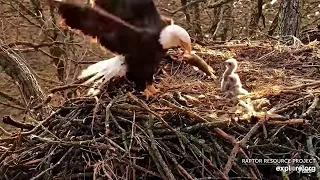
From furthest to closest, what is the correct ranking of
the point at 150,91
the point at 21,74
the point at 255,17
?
the point at 255,17, the point at 21,74, the point at 150,91

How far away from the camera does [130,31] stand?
3.03 meters

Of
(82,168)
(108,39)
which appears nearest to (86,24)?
(108,39)

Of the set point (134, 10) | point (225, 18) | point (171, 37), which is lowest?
point (225, 18)

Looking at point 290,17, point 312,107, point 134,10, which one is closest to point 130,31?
point 134,10

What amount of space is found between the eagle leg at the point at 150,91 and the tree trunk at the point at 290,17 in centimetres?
161

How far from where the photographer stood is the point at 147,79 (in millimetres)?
3232

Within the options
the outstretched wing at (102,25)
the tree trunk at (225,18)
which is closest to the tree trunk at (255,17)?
the tree trunk at (225,18)

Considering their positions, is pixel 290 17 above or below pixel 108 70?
above

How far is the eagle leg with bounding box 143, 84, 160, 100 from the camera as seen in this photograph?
10.5ft

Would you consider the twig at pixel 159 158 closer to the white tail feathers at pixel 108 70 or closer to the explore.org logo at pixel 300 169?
the explore.org logo at pixel 300 169

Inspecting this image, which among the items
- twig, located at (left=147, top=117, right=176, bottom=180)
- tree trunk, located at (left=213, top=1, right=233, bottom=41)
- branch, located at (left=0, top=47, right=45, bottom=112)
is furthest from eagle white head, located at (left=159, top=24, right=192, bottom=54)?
tree trunk, located at (left=213, top=1, right=233, bottom=41)

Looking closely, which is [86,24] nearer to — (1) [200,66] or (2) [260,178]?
(1) [200,66]

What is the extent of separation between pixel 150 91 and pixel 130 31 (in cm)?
39

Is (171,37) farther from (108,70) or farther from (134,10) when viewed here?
(108,70)
